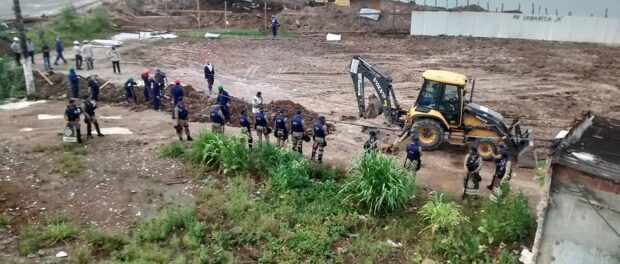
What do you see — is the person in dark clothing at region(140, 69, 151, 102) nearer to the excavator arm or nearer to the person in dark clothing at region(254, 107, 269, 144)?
the person in dark clothing at region(254, 107, 269, 144)

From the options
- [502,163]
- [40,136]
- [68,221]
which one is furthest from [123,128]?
[502,163]

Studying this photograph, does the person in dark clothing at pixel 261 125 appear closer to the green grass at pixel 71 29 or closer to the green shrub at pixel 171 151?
the green shrub at pixel 171 151

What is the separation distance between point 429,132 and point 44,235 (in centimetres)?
995

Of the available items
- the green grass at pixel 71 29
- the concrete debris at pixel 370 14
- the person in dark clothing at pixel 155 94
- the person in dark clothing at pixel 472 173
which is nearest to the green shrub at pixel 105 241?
the person in dark clothing at pixel 472 173

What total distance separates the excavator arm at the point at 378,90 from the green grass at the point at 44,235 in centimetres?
899

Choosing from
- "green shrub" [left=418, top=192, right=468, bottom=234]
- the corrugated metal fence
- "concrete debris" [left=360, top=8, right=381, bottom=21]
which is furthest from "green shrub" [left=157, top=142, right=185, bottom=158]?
"concrete debris" [left=360, top=8, right=381, bottom=21]

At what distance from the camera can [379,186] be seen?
38.7 feet

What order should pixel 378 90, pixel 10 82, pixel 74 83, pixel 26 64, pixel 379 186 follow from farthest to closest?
pixel 10 82 < pixel 26 64 < pixel 74 83 < pixel 378 90 < pixel 379 186

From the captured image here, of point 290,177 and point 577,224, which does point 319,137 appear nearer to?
point 290,177

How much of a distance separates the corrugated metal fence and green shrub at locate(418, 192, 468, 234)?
2065cm

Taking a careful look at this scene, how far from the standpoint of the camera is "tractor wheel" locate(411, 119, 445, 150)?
1495 centimetres

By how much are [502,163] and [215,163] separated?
695 centimetres

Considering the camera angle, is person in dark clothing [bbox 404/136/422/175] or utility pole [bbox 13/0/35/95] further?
utility pole [bbox 13/0/35/95]

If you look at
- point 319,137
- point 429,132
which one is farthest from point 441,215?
point 429,132
